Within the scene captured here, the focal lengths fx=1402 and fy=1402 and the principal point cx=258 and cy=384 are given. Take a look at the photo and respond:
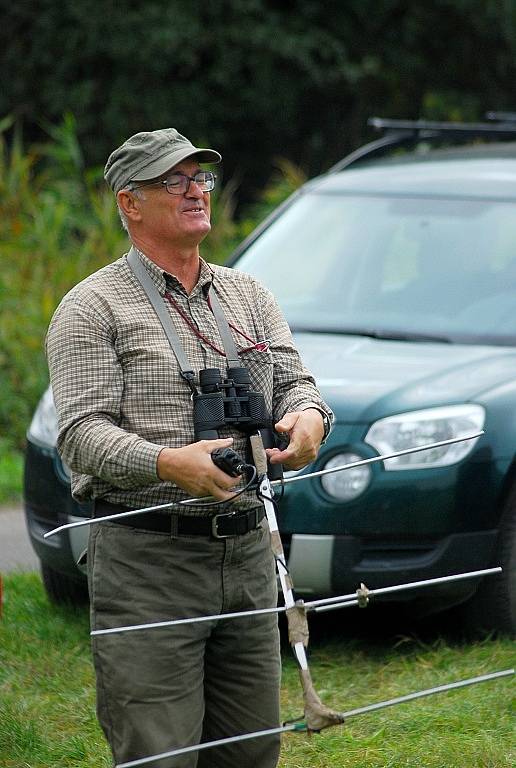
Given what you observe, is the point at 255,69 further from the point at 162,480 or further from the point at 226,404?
the point at 162,480

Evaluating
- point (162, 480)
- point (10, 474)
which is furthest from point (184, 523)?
point (10, 474)

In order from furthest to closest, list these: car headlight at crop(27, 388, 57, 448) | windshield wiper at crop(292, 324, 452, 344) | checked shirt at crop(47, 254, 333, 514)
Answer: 1. windshield wiper at crop(292, 324, 452, 344)
2. car headlight at crop(27, 388, 57, 448)
3. checked shirt at crop(47, 254, 333, 514)

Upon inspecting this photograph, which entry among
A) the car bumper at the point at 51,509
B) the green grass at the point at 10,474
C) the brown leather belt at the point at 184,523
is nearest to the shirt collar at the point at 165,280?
the brown leather belt at the point at 184,523

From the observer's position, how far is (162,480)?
2.95 meters

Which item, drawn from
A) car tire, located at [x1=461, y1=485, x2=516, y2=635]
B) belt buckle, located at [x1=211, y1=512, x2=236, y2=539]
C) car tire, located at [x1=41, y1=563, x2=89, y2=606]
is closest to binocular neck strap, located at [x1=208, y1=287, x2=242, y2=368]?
belt buckle, located at [x1=211, y1=512, x2=236, y2=539]

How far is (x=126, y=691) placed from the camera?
10.2 feet

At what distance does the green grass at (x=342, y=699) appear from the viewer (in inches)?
160

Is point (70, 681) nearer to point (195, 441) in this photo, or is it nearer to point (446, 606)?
point (446, 606)

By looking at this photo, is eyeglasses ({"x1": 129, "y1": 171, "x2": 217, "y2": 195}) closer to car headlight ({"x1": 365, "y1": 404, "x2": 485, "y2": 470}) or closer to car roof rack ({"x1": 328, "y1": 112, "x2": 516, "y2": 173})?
car headlight ({"x1": 365, "y1": 404, "x2": 485, "y2": 470})

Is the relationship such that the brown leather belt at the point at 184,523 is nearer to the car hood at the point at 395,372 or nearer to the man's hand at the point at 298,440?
the man's hand at the point at 298,440

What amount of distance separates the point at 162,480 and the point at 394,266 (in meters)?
3.13

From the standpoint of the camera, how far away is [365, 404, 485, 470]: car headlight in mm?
4746

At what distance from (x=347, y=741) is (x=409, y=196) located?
2.70 metres

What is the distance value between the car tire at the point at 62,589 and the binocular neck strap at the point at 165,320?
2542 millimetres
